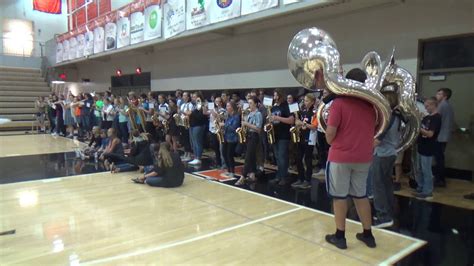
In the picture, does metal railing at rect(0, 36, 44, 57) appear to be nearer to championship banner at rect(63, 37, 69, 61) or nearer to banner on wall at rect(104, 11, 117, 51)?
championship banner at rect(63, 37, 69, 61)

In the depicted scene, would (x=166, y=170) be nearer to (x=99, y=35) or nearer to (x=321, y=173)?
(x=321, y=173)

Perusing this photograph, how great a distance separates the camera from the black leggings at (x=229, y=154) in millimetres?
6540

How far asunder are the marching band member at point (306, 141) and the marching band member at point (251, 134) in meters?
0.68

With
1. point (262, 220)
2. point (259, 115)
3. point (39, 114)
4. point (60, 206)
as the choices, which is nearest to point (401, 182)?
point (259, 115)

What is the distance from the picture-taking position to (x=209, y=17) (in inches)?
323

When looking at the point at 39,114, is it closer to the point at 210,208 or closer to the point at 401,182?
the point at 210,208

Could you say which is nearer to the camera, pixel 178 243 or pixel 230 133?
pixel 178 243

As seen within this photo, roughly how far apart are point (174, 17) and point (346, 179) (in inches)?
293

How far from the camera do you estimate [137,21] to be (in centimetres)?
1075

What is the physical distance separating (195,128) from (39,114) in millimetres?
11538

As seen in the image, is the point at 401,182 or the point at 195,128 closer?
the point at 401,182

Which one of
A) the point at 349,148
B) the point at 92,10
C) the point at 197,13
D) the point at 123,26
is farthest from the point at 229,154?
the point at 92,10

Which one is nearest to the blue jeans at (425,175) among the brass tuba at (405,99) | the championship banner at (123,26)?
the brass tuba at (405,99)

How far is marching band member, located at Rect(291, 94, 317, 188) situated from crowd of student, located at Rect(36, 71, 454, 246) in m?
0.02
